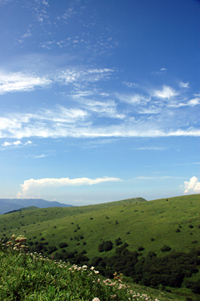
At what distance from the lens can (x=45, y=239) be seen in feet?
405

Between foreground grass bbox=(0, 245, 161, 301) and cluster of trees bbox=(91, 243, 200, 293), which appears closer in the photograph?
foreground grass bbox=(0, 245, 161, 301)

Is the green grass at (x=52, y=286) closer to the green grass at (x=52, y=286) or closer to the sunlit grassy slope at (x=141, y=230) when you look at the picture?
the green grass at (x=52, y=286)

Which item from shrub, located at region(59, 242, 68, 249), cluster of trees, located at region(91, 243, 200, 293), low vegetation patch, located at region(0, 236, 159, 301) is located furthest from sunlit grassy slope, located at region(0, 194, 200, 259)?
low vegetation patch, located at region(0, 236, 159, 301)

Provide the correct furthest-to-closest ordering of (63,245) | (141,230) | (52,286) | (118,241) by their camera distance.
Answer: (63,245)
(141,230)
(118,241)
(52,286)

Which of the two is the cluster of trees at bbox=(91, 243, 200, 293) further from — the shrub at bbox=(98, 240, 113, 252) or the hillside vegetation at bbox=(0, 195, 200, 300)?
the shrub at bbox=(98, 240, 113, 252)

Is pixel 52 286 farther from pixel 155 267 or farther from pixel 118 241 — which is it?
pixel 118 241

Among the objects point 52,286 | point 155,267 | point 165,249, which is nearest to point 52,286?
point 52,286

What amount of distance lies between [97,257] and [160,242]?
2835 centimetres

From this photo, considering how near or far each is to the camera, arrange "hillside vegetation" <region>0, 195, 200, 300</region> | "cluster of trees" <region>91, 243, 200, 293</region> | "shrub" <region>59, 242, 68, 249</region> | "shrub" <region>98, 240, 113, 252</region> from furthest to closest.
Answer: "shrub" <region>59, 242, 68, 249</region> < "shrub" <region>98, 240, 113, 252</region> < "hillside vegetation" <region>0, 195, 200, 300</region> < "cluster of trees" <region>91, 243, 200, 293</region>

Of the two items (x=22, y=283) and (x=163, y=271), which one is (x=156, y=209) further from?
(x=22, y=283)

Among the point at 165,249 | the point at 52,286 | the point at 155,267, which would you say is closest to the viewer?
the point at 52,286

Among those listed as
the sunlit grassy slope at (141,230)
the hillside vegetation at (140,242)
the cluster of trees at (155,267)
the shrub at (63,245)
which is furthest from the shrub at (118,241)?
the shrub at (63,245)

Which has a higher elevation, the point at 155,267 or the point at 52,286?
the point at 52,286

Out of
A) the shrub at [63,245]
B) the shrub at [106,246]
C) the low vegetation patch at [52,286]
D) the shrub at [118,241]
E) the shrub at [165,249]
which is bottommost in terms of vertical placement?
the shrub at [63,245]
